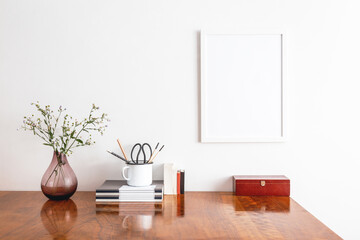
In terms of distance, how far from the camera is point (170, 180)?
1.47 metres

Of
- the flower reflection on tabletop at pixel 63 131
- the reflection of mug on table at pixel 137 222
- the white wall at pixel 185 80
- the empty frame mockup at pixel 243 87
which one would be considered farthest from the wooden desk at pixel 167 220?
the empty frame mockup at pixel 243 87

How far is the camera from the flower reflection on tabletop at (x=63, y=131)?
54.5 inches

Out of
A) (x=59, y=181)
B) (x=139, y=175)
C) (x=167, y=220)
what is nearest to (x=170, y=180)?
(x=139, y=175)

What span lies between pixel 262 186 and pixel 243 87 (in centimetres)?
47

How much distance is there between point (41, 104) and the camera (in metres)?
1.57

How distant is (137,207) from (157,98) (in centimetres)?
54

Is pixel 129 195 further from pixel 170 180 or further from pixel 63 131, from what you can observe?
pixel 63 131

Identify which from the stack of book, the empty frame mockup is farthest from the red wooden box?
the stack of book

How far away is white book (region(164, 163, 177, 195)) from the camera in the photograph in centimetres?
147

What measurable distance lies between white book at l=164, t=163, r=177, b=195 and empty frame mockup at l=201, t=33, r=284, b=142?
24 cm

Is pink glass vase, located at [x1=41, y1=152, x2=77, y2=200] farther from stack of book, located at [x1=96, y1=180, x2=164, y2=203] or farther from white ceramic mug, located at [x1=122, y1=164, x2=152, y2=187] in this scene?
white ceramic mug, located at [x1=122, y1=164, x2=152, y2=187]

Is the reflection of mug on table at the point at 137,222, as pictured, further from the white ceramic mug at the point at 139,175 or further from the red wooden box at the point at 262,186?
the red wooden box at the point at 262,186

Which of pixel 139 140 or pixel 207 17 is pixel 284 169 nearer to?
pixel 139 140

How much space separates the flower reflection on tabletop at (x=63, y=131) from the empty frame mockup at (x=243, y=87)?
0.54m
